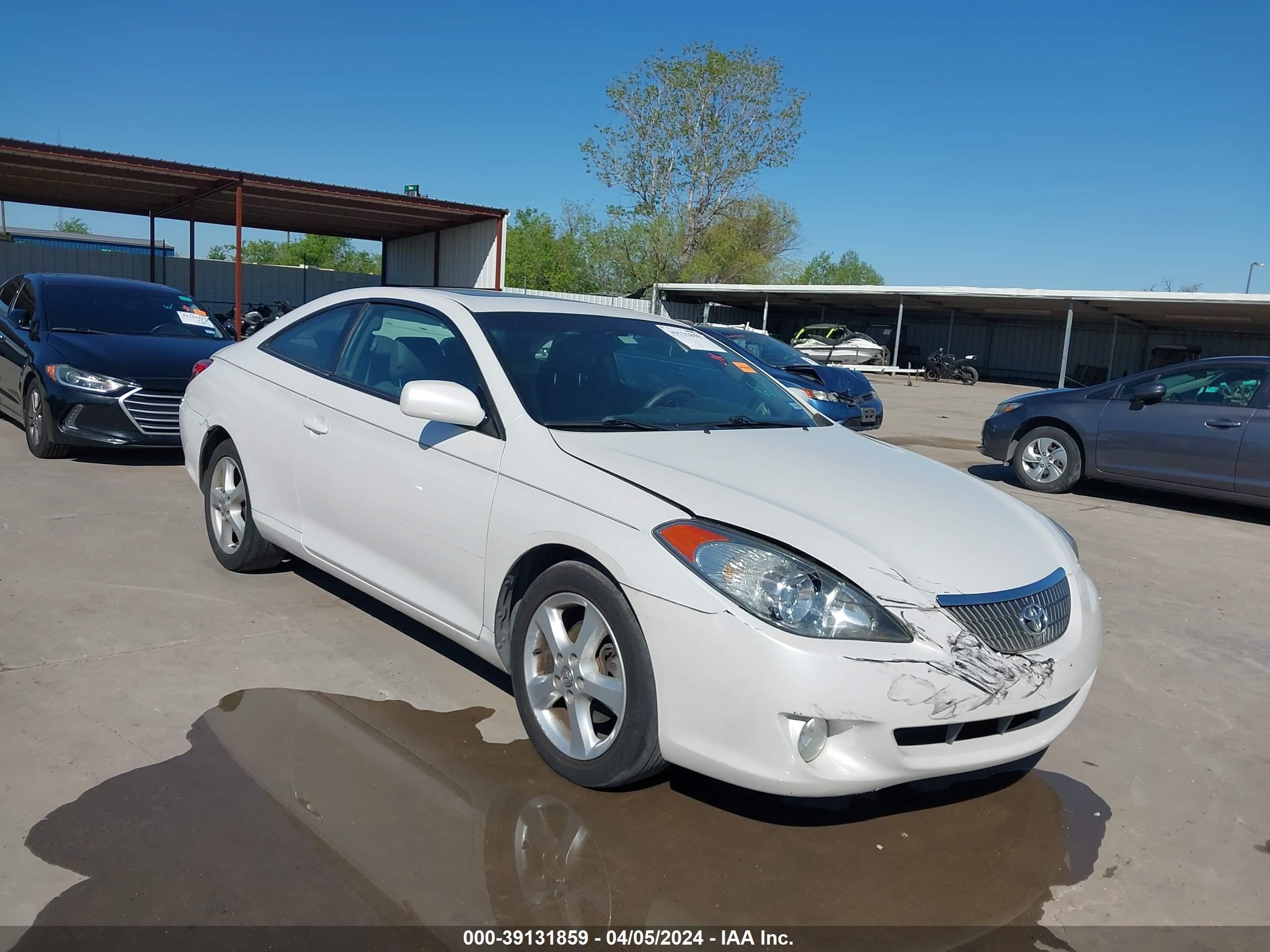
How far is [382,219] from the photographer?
893 inches

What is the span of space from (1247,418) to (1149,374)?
0.99m

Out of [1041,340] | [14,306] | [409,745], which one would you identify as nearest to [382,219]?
[14,306]

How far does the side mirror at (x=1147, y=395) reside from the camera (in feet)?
29.1

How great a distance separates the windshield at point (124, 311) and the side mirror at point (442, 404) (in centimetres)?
641

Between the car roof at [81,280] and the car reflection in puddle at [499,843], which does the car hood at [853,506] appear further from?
the car roof at [81,280]

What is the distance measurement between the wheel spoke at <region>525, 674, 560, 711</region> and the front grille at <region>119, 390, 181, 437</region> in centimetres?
561

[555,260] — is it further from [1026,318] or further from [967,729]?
Result: [967,729]

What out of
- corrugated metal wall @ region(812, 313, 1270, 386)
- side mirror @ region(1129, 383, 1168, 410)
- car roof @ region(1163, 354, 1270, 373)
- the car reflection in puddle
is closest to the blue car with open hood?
the car reflection in puddle

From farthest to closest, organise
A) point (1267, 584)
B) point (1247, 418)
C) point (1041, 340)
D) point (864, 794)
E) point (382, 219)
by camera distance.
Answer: point (1041, 340), point (382, 219), point (1247, 418), point (1267, 584), point (864, 794)

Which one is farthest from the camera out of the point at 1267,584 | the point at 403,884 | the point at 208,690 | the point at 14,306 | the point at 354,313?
the point at 14,306

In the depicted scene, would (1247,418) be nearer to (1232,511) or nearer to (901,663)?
(1232,511)

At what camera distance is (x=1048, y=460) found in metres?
9.72

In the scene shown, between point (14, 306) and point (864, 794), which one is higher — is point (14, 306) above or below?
above

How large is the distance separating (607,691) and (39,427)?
6893 mm
